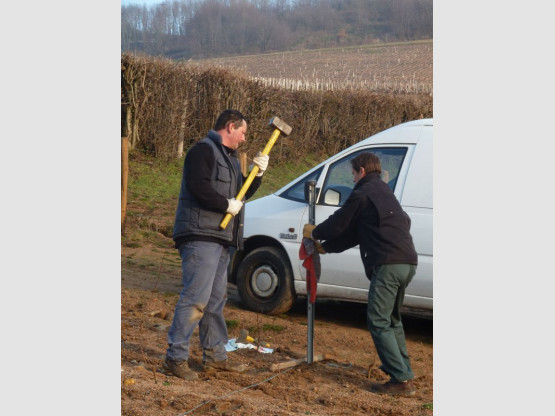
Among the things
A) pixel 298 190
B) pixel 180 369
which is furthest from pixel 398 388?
pixel 298 190

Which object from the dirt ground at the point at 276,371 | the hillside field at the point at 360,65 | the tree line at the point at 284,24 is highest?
the tree line at the point at 284,24

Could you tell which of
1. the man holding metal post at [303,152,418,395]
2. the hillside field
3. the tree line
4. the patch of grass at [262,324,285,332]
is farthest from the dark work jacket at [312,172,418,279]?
the tree line

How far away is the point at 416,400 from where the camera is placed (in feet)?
17.7

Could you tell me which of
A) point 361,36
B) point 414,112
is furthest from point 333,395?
point 361,36

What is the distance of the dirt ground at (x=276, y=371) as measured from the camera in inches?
190

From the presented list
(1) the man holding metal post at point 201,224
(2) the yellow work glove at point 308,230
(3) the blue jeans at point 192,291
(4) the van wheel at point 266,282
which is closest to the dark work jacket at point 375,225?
(2) the yellow work glove at point 308,230

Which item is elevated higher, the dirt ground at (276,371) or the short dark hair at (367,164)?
the short dark hair at (367,164)

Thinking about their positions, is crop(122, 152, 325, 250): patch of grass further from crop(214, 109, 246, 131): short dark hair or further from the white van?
crop(214, 109, 246, 131): short dark hair

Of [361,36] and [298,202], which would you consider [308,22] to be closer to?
[361,36]

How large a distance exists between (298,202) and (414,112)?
18.2 m

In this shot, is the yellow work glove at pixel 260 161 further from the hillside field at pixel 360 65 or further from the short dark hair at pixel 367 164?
the hillside field at pixel 360 65

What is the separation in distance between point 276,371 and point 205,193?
1.76 m

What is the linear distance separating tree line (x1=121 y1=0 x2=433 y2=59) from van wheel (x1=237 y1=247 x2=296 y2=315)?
131 feet

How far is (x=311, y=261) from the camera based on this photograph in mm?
6172
